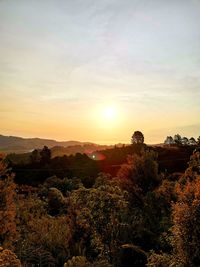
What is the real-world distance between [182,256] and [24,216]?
26.6m

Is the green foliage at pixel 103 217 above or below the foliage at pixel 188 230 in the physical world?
below

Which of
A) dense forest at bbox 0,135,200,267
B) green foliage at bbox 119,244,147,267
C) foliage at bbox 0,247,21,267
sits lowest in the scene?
green foliage at bbox 119,244,147,267

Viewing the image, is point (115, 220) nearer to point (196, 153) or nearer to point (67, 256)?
point (67, 256)

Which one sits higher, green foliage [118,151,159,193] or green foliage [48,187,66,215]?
green foliage [118,151,159,193]

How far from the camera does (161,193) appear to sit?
37.6m

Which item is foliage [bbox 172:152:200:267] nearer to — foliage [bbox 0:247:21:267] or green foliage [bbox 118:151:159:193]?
foliage [bbox 0:247:21:267]

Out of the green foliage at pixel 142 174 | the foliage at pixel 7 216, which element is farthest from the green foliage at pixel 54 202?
the foliage at pixel 7 216

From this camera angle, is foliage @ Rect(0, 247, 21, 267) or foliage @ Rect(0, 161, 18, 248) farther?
foliage @ Rect(0, 161, 18, 248)

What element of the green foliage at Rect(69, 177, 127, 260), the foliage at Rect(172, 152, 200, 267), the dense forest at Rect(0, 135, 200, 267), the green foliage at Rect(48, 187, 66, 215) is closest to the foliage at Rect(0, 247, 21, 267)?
the dense forest at Rect(0, 135, 200, 267)

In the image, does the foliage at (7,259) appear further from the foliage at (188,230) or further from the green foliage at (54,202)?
the green foliage at (54,202)

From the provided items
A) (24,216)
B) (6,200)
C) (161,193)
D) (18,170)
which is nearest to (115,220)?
(6,200)

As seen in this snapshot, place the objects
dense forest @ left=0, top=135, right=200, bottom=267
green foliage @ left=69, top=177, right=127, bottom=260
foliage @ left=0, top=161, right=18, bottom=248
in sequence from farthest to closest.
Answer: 1. foliage @ left=0, top=161, right=18, bottom=248
2. green foliage @ left=69, top=177, right=127, bottom=260
3. dense forest @ left=0, top=135, right=200, bottom=267

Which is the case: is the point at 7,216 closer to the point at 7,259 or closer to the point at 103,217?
the point at 103,217

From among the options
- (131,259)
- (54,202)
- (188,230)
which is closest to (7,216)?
(131,259)
